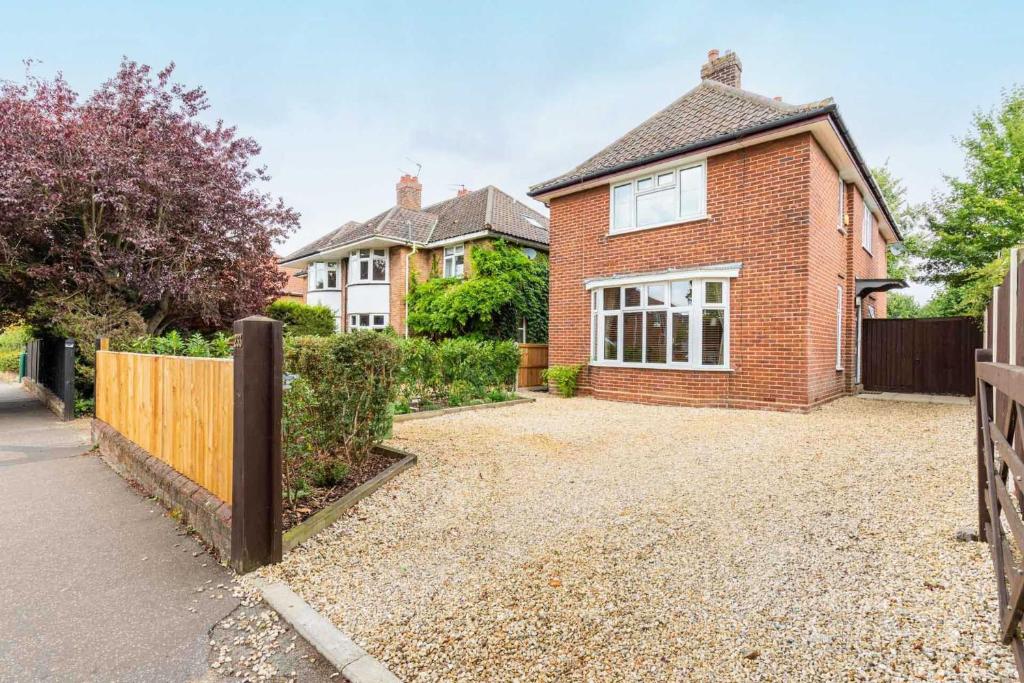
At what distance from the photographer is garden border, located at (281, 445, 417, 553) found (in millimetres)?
3328

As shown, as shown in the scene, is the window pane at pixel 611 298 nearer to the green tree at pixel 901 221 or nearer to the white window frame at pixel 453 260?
the white window frame at pixel 453 260

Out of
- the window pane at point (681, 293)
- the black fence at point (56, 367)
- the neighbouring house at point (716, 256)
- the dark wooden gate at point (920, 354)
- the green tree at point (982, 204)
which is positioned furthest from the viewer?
the green tree at point (982, 204)

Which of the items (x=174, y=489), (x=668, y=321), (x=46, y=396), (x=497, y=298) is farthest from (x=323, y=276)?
(x=174, y=489)

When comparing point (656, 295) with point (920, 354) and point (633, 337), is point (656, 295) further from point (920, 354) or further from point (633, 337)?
point (920, 354)

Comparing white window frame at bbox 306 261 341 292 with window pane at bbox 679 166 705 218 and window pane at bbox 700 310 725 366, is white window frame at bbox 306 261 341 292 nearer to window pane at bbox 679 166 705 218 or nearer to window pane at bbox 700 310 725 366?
window pane at bbox 679 166 705 218

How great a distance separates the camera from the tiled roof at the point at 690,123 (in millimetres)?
9469

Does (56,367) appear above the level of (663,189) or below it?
below

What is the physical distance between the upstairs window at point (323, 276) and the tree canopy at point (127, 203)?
11606 millimetres

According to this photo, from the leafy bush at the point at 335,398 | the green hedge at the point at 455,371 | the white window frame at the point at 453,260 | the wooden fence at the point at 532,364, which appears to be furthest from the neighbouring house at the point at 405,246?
the leafy bush at the point at 335,398

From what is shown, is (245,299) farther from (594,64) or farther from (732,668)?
(732,668)

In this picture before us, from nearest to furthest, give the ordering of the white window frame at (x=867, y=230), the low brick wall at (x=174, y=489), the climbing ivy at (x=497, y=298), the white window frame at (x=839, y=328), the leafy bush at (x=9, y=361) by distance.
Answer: the low brick wall at (x=174, y=489)
the white window frame at (x=839, y=328)
the white window frame at (x=867, y=230)
the climbing ivy at (x=497, y=298)
the leafy bush at (x=9, y=361)

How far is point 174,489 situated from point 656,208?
9733 mm

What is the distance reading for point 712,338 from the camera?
9.70 m

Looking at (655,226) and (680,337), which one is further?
(655,226)
